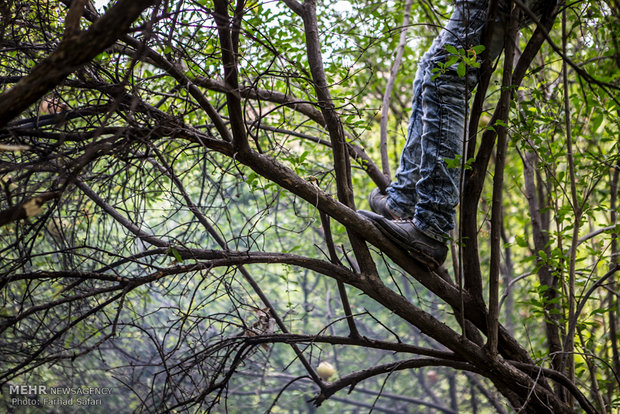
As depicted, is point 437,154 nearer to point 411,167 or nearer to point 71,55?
point 411,167

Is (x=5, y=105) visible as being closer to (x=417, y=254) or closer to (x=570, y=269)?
(x=417, y=254)

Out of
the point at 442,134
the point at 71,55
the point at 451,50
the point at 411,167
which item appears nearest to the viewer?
the point at 71,55

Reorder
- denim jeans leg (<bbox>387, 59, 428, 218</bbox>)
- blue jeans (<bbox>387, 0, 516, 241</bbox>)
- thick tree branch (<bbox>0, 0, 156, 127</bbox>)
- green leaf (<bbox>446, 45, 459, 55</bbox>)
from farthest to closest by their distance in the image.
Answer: denim jeans leg (<bbox>387, 59, 428, 218</bbox>) → blue jeans (<bbox>387, 0, 516, 241</bbox>) → green leaf (<bbox>446, 45, 459, 55</bbox>) → thick tree branch (<bbox>0, 0, 156, 127</bbox>)

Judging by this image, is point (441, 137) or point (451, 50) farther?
point (441, 137)

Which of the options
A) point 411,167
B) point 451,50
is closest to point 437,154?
point 411,167

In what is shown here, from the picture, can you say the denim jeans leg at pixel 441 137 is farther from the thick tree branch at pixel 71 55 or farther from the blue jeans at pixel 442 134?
the thick tree branch at pixel 71 55

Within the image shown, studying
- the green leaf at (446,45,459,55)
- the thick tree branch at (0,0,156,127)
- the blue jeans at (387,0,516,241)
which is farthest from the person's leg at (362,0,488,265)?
the thick tree branch at (0,0,156,127)

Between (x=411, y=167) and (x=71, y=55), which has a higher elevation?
(x=411, y=167)

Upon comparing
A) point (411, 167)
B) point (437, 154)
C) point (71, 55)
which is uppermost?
point (411, 167)

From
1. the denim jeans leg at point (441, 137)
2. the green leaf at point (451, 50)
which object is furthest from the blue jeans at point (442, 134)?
the green leaf at point (451, 50)

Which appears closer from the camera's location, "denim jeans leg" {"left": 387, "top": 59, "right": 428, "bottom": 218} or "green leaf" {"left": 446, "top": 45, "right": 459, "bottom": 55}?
"green leaf" {"left": 446, "top": 45, "right": 459, "bottom": 55}

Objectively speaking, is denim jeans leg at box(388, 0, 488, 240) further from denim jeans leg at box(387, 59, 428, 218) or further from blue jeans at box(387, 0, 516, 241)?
denim jeans leg at box(387, 59, 428, 218)

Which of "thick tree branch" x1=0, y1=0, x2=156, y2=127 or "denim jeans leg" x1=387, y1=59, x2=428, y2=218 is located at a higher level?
"denim jeans leg" x1=387, y1=59, x2=428, y2=218

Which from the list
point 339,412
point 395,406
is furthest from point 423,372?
point 339,412
